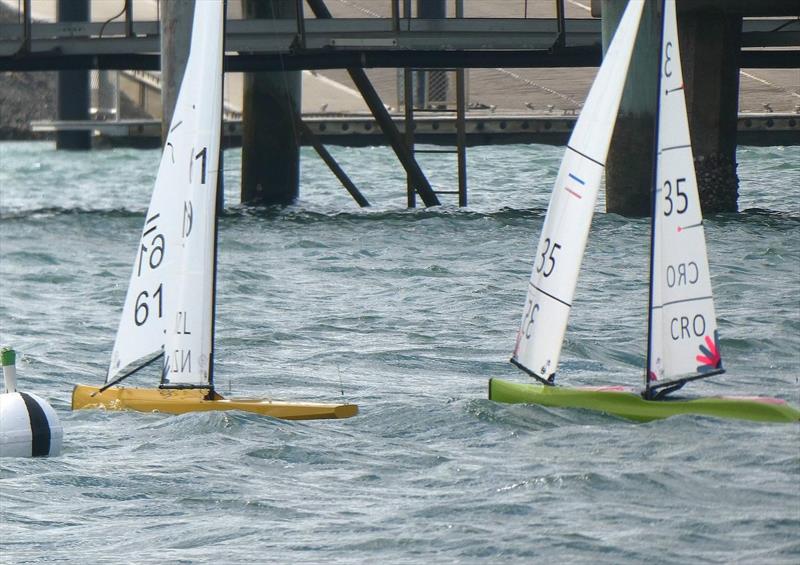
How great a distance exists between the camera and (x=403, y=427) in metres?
13.6

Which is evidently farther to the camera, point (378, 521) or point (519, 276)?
point (519, 276)

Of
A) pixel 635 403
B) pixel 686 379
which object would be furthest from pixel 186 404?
pixel 686 379

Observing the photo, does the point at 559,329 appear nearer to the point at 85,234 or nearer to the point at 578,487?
the point at 578,487

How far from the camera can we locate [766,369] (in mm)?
15430

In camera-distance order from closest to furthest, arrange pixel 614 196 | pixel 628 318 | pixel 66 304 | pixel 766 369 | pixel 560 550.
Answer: pixel 560 550 → pixel 766 369 → pixel 628 318 → pixel 66 304 → pixel 614 196

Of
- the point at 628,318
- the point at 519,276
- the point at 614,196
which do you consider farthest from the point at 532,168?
the point at 628,318

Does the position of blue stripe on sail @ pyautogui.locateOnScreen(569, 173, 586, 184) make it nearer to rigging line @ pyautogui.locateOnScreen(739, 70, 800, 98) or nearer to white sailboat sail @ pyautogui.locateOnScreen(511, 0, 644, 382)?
white sailboat sail @ pyautogui.locateOnScreen(511, 0, 644, 382)

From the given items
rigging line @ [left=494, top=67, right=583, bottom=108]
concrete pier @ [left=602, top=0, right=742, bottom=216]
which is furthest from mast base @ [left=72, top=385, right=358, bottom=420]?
rigging line @ [left=494, top=67, right=583, bottom=108]

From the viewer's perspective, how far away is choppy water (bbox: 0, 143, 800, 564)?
1057cm

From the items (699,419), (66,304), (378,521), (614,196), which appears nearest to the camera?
(378,521)

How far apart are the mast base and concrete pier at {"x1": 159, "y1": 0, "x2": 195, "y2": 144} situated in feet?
45.6

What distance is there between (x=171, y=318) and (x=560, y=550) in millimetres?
4788

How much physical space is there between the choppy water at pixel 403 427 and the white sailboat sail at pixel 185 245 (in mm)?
584

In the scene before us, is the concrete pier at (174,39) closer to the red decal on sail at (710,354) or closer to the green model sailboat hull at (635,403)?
the green model sailboat hull at (635,403)
